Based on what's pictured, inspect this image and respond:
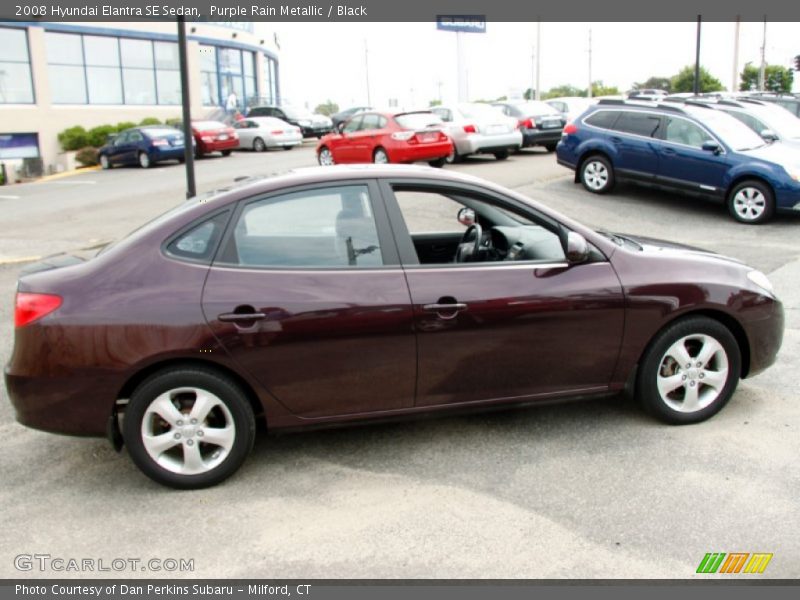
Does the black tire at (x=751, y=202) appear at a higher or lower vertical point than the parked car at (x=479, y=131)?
lower

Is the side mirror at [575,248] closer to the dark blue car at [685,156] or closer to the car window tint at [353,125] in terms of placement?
the dark blue car at [685,156]

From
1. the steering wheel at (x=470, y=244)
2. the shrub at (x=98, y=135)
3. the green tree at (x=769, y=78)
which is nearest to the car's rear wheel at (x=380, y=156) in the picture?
the steering wheel at (x=470, y=244)

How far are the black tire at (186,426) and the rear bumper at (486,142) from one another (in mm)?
15791

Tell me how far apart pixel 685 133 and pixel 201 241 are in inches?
428

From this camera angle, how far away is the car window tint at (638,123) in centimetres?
1359

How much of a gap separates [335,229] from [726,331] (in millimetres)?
2362

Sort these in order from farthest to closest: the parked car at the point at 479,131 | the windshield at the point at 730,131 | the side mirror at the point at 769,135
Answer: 1. the parked car at the point at 479,131
2. the side mirror at the point at 769,135
3. the windshield at the point at 730,131

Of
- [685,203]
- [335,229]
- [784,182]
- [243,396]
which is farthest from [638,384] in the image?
[685,203]

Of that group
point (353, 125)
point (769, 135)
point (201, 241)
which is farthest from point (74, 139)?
point (201, 241)

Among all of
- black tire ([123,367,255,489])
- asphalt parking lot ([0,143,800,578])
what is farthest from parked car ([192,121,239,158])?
black tire ([123,367,255,489])

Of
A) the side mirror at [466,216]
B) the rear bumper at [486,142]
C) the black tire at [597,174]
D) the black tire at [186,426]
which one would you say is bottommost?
the black tire at [186,426]

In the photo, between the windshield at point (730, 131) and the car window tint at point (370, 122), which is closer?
the windshield at point (730, 131)

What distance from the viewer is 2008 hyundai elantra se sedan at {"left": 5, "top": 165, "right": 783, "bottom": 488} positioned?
13.1 feet

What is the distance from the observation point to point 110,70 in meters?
36.1
